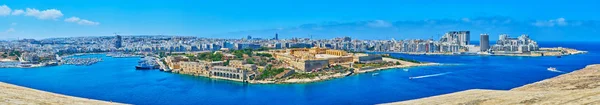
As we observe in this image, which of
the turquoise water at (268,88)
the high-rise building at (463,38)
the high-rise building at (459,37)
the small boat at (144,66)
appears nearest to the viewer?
the turquoise water at (268,88)

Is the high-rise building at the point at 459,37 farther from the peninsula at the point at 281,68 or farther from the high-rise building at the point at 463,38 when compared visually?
the peninsula at the point at 281,68

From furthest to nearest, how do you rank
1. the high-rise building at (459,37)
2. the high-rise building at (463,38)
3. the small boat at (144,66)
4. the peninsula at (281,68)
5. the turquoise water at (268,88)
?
the high-rise building at (463,38) → the high-rise building at (459,37) → the small boat at (144,66) → the peninsula at (281,68) → the turquoise water at (268,88)

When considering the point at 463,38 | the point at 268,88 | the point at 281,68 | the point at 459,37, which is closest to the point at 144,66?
the point at 281,68

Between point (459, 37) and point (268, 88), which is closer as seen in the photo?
point (268, 88)

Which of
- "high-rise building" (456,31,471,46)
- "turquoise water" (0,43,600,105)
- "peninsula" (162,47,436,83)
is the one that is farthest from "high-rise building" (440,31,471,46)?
"turquoise water" (0,43,600,105)

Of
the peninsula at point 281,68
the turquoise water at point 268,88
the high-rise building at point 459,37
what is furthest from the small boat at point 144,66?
the high-rise building at point 459,37

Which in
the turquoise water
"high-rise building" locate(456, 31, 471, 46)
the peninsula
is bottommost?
the turquoise water

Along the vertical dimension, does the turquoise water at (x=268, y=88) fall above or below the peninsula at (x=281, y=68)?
below

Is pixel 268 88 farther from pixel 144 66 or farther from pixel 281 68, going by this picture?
pixel 144 66

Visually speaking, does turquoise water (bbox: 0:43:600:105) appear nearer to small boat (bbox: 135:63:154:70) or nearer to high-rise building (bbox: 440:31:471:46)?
small boat (bbox: 135:63:154:70)

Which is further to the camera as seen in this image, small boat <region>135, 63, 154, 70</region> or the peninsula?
small boat <region>135, 63, 154, 70</region>

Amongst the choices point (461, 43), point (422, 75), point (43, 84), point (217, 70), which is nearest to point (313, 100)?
point (217, 70)
